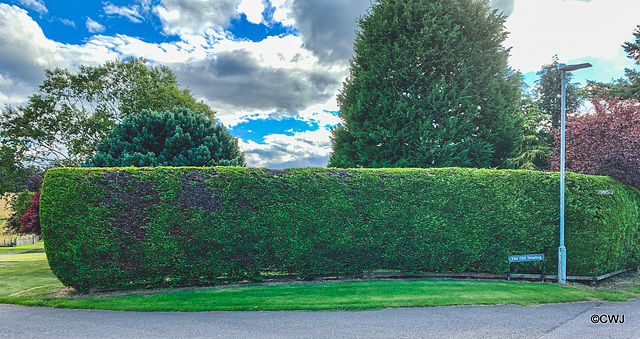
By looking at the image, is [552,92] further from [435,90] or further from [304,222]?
[304,222]

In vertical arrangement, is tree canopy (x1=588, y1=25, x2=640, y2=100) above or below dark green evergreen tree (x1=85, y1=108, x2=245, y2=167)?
above

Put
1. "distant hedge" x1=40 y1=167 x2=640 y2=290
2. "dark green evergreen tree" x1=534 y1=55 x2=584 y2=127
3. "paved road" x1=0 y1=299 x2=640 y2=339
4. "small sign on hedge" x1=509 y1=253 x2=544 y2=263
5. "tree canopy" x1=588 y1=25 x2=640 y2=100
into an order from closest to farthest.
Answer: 1. "paved road" x1=0 y1=299 x2=640 y2=339
2. "distant hedge" x1=40 y1=167 x2=640 y2=290
3. "small sign on hedge" x1=509 y1=253 x2=544 y2=263
4. "tree canopy" x1=588 y1=25 x2=640 y2=100
5. "dark green evergreen tree" x1=534 y1=55 x2=584 y2=127

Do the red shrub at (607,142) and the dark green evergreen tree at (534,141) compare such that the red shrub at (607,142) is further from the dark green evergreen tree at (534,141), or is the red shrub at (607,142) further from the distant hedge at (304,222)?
the dark green evergreen tree at (534,141)

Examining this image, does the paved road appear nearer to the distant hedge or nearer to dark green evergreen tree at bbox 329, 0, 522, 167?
the distant hedge

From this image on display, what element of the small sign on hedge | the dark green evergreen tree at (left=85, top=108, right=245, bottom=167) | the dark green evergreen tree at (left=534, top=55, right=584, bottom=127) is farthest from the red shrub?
the dark green evergreen tree at (left=85, top=108, right=245, bottom=167)

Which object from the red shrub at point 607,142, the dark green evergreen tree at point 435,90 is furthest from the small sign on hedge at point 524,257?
the red shrub at point 607,142

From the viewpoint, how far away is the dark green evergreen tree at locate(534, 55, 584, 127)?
2767 centimetres

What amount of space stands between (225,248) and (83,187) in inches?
164

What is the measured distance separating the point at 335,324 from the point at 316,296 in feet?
6.43

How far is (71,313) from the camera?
7.48m

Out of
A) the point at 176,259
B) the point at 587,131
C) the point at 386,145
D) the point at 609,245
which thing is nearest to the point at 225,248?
the point at 176,259

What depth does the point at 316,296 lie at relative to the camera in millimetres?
8125

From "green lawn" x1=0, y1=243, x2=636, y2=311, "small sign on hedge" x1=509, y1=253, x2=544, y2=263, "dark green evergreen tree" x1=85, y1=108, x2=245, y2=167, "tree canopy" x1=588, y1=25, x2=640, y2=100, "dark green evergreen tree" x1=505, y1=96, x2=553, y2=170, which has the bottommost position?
"green lawn" x1=0, y1=243, x2=636, y2=311

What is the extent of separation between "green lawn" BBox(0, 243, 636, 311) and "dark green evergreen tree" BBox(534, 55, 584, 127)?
2276cm
